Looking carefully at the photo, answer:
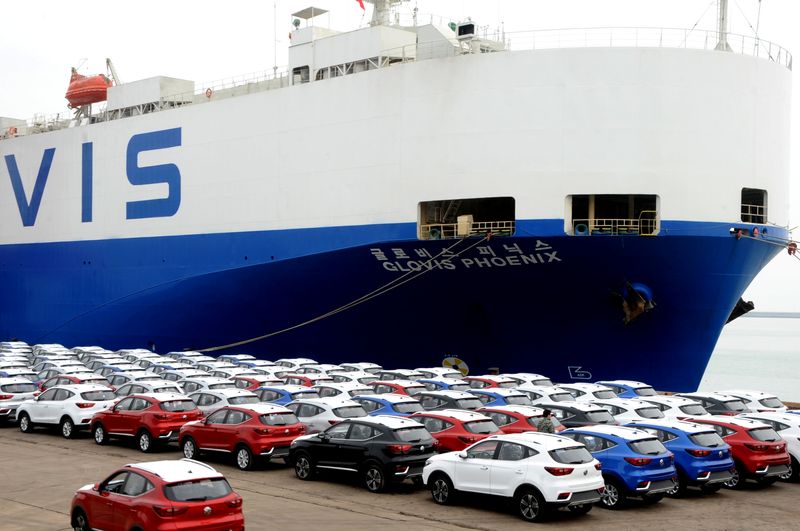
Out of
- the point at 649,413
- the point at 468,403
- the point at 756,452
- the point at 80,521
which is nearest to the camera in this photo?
the point at 80,521

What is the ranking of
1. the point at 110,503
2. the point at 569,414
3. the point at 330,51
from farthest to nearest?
the point at 330,51 → the point at 569,414 → the point at 110,503

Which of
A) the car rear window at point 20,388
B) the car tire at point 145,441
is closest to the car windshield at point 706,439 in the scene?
Result: the car tire at point 145,441

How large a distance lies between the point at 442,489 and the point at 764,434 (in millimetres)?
7002

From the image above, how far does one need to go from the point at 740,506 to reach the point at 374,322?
21089mm

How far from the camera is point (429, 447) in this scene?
17656 millimetres

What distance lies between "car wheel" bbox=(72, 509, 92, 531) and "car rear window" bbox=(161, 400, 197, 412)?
8.47 meters

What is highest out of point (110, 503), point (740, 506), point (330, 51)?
point (330, 51)

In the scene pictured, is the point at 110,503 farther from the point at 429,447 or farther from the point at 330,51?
the point at 330,51

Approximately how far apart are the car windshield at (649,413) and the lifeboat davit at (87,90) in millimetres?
41064

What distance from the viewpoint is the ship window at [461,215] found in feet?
113

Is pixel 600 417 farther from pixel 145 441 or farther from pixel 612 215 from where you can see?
pixel 612 215

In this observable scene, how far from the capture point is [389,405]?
2186 cm

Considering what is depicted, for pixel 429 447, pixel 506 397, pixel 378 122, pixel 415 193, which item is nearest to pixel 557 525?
pixel 429 447

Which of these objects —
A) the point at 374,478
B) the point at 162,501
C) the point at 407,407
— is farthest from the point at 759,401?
the point at 162,501
